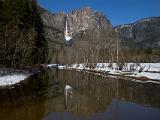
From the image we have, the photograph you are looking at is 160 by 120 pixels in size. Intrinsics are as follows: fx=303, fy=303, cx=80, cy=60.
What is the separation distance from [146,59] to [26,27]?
126287 mm

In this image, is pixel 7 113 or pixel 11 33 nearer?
pixel 7 113

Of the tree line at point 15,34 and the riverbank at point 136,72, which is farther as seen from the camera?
the riverbank at point 136,72

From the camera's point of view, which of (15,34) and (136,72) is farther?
(136,72)

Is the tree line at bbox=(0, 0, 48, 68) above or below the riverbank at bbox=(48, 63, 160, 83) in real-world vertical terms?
above

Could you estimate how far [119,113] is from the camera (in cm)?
1912

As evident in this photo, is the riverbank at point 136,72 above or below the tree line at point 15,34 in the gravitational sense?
below

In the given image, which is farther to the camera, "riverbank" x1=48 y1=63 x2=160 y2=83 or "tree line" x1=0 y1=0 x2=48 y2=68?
"riverbank" x1=48 y1=63 x2=160 y2=83

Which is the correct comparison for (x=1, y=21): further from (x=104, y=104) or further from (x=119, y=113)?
(x=119, y=113)

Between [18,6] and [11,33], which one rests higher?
[18,6]

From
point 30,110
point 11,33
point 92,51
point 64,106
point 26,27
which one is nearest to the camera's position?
point 30,110

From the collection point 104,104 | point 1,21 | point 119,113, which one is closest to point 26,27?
point 1,21

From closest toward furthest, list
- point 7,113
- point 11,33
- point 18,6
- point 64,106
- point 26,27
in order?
point 7,113, point 64,106, point 11,33, point 18,6, point 26,27

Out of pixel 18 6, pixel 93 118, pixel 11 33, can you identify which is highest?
pixel 18 6

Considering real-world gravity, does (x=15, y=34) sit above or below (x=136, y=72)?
above
